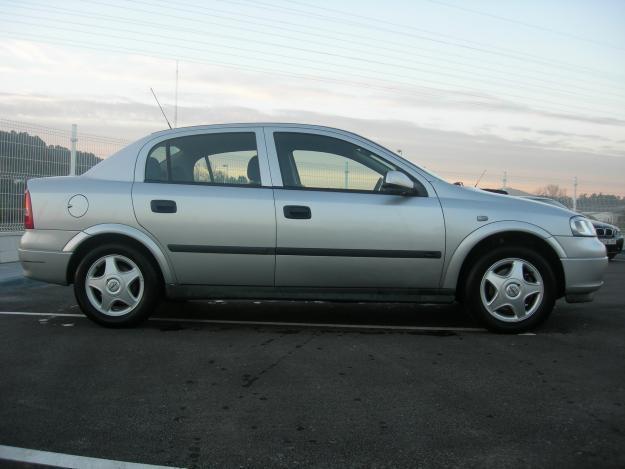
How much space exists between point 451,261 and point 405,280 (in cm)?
40

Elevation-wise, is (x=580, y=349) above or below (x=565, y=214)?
below

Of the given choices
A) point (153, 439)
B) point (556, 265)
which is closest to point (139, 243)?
point (153, 439)

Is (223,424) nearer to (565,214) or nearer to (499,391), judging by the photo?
(499,391)

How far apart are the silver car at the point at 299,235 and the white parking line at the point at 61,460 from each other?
244 cm

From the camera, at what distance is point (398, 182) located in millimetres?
4785

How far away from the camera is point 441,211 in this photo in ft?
16.0

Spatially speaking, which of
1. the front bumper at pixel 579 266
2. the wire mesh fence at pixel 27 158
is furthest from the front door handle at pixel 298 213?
the wire mesh fence at pixel 27 158

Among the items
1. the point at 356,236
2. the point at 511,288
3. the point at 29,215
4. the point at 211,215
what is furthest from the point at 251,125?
the point at 511,288

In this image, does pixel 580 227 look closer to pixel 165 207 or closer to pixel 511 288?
pixel 511 288

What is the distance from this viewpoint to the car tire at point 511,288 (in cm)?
488

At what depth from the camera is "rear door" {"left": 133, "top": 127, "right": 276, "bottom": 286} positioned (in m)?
4.92

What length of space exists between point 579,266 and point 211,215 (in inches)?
119

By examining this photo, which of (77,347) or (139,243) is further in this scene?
(139,243)

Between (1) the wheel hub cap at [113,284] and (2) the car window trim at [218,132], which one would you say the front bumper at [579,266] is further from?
(1) the wheel hub cap at [113,284]
